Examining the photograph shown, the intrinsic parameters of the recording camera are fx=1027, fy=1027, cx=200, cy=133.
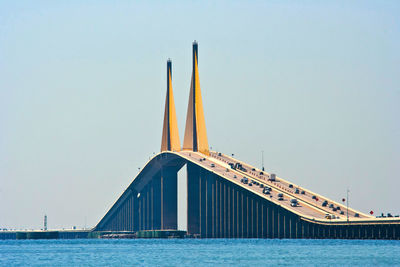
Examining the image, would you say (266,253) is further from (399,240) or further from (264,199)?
(264,199)

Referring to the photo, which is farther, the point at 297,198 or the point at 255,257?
the point at 297,198

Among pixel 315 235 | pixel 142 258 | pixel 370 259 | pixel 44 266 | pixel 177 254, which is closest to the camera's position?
pixel 370 259

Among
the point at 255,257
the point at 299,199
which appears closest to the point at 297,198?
the point at 299,199

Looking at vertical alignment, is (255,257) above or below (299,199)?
below

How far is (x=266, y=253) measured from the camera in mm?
133125

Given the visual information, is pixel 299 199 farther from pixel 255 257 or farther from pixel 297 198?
pixel 255 257

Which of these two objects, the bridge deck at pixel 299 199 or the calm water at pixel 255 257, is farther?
the bridge deck at pixel 299 199

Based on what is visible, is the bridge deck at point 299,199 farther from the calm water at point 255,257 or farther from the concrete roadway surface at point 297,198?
the calm water at point 255,257

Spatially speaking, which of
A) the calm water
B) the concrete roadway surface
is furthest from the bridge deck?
the calm water

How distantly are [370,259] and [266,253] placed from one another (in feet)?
71.3

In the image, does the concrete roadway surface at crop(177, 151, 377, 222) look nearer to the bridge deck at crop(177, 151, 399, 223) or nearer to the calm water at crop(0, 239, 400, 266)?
the bridge deck at crop(177, 151, 399, 223)

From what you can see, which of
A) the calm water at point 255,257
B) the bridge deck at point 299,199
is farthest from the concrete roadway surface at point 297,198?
the calm water at point 255,257

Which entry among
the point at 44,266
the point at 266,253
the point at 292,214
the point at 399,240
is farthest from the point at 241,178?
the point at 44,266

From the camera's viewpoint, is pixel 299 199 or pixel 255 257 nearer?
pixel 255 257
